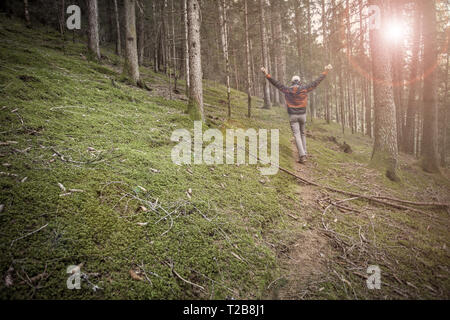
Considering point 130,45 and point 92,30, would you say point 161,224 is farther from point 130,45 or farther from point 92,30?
point 92,30

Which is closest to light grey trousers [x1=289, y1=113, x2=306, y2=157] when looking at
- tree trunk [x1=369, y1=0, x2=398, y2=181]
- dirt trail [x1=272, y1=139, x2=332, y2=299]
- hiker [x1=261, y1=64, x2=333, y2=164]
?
hiker [x1=261, y1=64, x2=333, y2=164]

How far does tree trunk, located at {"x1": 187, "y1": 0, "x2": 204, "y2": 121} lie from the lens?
5.98 meters

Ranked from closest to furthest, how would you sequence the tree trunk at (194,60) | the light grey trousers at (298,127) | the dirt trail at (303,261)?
the dirt trail at (303,261)
the tree trunk at (194,60)
the light grey trousers at (298,127)

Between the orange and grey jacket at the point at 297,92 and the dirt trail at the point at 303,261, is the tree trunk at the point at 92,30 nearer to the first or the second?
the orange and grey jacket at the point at 297,92

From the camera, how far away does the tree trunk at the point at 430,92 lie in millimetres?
8458

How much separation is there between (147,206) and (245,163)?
2.99 meters

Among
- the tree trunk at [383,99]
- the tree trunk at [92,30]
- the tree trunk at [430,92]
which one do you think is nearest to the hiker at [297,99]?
the tree trunk at [383,99]

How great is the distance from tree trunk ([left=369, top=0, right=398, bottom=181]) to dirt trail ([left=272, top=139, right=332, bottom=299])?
409cm

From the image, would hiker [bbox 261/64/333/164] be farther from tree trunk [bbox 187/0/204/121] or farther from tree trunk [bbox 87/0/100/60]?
tree trunk [bbox 87/0/100/60]

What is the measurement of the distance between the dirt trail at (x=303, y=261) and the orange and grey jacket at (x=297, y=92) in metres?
3.64

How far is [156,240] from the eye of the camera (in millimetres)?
2279

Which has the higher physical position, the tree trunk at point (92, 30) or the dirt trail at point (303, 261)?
the tree trunk at point (92, 30)

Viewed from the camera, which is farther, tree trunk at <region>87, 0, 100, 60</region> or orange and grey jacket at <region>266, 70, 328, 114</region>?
tree trunk at <region>87, 0, 100, 60</region>
